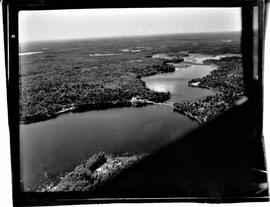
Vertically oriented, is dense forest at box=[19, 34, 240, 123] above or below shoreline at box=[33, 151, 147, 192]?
above

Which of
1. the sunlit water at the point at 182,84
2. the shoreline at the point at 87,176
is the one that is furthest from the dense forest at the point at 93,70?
the shoreline at the point at 87,176

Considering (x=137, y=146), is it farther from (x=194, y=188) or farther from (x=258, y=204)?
(x=258, y=204)

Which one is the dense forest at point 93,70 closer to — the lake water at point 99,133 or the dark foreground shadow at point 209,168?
the lake water at point 99,133

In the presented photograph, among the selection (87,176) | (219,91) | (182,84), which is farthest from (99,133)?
(219,91)

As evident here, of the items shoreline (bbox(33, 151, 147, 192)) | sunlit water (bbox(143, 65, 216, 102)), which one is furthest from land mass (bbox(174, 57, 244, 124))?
shoreline (bbox(33, 151, 147, 192))

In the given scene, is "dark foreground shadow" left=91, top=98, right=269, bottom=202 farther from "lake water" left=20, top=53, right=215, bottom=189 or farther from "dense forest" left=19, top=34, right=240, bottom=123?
"dense forest" left=19, top=34, right=240, bottom=123

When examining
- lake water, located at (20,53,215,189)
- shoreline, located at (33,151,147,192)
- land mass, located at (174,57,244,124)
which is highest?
land mass, located at (174,57,244,124)

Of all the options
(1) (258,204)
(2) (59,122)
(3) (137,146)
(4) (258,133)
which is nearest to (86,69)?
(2) (59,122)

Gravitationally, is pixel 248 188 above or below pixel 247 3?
below
